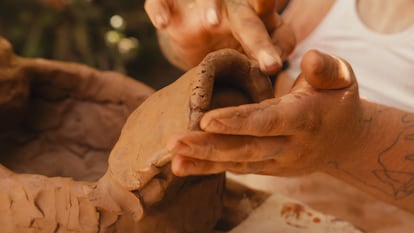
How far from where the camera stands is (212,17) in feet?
2.91

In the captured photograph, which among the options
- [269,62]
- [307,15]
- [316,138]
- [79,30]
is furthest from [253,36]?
[79,30]

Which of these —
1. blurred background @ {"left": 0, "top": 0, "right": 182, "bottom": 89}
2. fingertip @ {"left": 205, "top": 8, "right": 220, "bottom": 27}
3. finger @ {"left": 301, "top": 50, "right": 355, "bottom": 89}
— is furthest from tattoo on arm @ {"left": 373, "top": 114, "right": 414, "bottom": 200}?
blurred background @ {"left": 0, "top": 0, "right": 182, "bottom": 89}

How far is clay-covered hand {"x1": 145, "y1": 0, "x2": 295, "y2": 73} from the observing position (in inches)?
33.6

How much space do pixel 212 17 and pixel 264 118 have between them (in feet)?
0.97

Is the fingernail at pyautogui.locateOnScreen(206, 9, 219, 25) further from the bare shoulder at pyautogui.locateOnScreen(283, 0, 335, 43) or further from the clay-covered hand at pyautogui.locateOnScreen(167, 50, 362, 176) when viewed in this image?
the bare shoulder at pyautogui.locateOnScreen(283, 0, 335, 43)

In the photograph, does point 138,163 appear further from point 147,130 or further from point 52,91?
point 52,91

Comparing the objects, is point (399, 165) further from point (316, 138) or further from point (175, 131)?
point (175, 131)

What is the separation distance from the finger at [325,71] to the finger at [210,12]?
0.77 ft

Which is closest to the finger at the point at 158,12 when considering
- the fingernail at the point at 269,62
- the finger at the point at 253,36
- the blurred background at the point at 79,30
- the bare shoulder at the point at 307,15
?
the finger at the point at 253,36

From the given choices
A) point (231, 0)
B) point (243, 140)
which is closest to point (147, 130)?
point (243, 140)

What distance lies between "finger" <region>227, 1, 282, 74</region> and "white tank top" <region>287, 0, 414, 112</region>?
1.01ft

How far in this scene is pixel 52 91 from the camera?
1.18m

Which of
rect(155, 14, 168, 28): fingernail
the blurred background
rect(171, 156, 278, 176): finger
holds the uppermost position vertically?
rect(155, 14, 168, 28): fingernail

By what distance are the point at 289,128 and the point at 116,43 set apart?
1739mm
